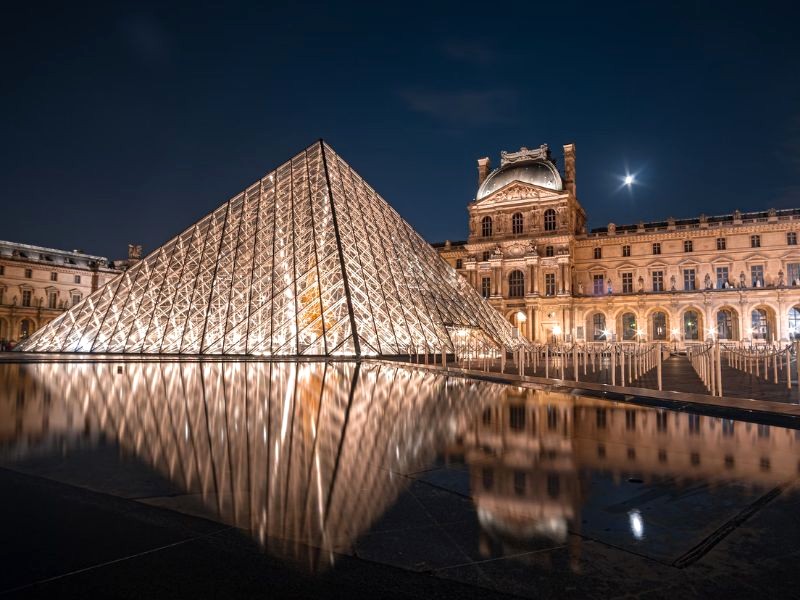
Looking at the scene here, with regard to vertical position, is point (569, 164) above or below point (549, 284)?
above

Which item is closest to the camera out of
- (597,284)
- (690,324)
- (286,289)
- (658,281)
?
(286,289)

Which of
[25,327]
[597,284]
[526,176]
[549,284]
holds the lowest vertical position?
[25,327]

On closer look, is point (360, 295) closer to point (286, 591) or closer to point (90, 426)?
point (90, 426)

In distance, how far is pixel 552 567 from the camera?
217 centimetres

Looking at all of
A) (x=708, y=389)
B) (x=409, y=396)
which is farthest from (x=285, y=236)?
(x=708, y=389)

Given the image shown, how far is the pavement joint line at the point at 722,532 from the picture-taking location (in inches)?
87.7

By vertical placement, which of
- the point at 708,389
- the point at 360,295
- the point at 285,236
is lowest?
the point at 708,389

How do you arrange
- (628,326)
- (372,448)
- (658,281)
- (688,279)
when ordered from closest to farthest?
1. (372,448)
2. (688,279)
3. (658,281)
4. (628,326)

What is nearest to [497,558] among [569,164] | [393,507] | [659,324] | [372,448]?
[393,507]

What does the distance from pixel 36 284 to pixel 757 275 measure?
59980 mm

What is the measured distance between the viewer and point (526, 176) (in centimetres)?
4619

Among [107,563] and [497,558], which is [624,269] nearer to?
[497,558]

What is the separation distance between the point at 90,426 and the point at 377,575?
15.0 feet

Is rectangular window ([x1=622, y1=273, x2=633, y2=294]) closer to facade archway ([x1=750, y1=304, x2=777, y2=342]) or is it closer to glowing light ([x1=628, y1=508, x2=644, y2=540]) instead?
facade archway ([x1=750, y1=304, x2=777, y2=342])
